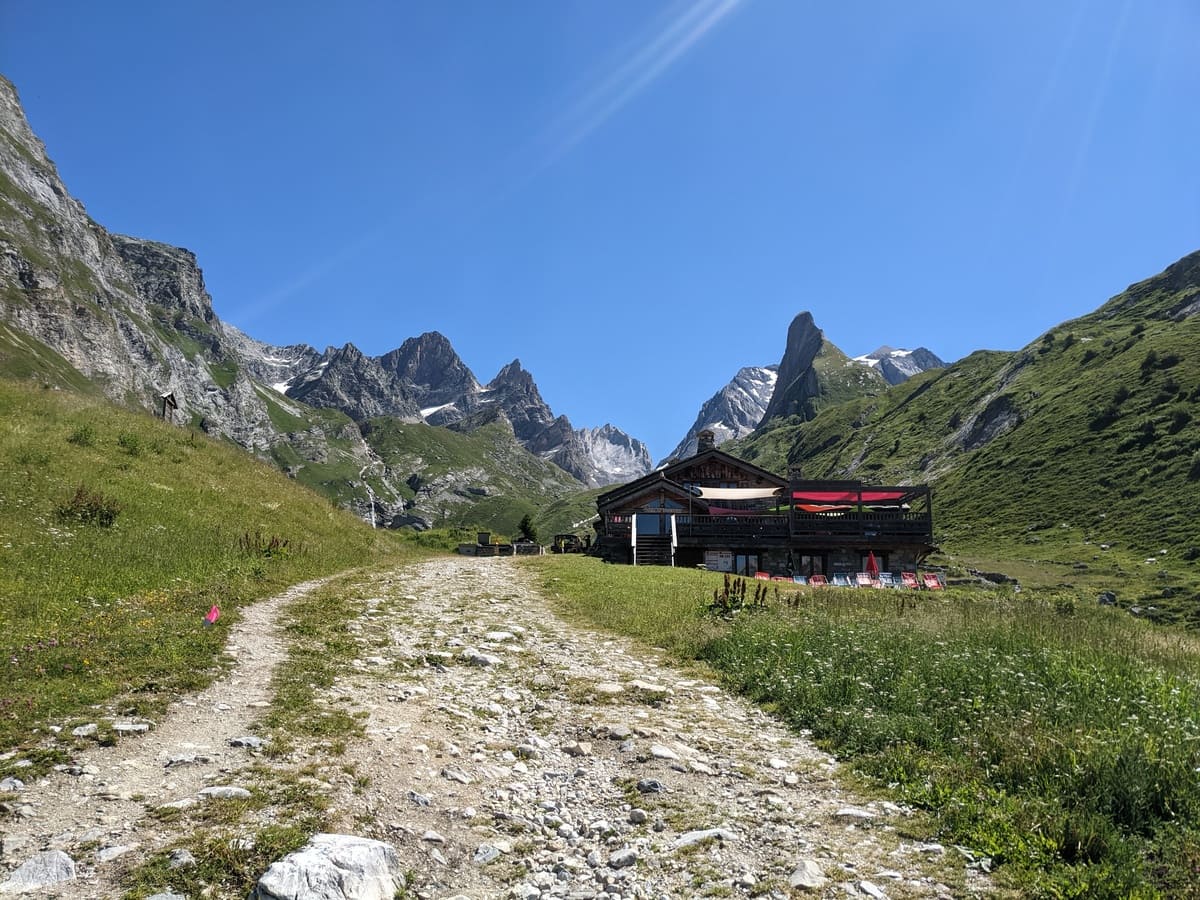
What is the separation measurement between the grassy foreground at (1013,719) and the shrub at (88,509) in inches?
579

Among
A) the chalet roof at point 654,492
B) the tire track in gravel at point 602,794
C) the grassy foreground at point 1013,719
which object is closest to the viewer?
the tire track in gravel at point 602,794

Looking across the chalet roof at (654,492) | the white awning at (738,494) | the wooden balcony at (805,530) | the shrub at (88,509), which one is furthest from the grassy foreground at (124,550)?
the white awning at (738,494)

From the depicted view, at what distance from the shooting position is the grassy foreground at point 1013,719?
550cm

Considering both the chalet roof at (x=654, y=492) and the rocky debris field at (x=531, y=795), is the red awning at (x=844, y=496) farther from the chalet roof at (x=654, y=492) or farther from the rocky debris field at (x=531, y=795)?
the rocky debris field at (x=531, y=795)

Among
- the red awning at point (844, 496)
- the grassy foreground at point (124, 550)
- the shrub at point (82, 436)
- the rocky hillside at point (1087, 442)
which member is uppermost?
the rocky hillside at point (1087, 442)

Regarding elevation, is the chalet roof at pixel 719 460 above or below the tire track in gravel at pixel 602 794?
above

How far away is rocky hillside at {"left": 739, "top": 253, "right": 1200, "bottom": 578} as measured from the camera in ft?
270

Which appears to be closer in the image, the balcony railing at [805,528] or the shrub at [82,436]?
the shrub at [82,436]

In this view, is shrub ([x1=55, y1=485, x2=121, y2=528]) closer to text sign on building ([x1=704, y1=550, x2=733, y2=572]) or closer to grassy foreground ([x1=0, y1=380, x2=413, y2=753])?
grassy foreground ([x1=0, y1=380, x2=413, y2=753])

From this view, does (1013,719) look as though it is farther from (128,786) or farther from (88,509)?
(88,509)

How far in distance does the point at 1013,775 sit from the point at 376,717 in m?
7.62

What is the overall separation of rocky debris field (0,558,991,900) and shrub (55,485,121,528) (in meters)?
9.82

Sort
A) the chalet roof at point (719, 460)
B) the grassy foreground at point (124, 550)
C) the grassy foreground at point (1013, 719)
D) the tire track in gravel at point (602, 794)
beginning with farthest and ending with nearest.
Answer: the chalet roof at point (719, 460)
the grassy foreground at point (124, 550)
the grassy foreground at point (1013, 719)
the tire track in gravel at point (602, 794)

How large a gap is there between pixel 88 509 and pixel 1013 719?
21.6m
